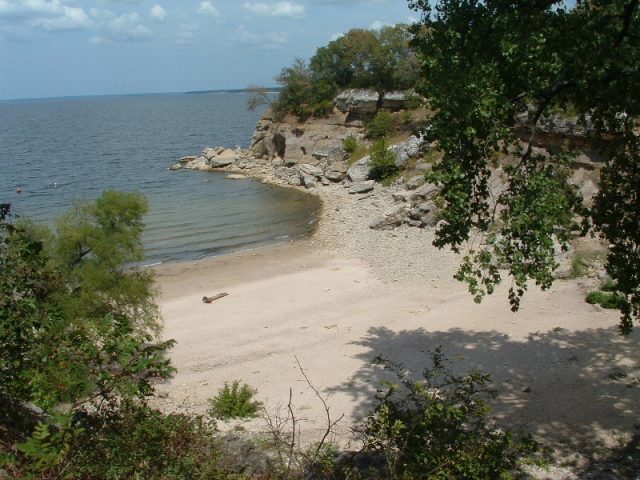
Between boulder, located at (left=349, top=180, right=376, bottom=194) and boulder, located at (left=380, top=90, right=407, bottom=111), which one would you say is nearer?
boulder, located at (left=349, top=180, right=376, bottom=194)

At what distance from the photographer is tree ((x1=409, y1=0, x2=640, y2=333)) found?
8625mm

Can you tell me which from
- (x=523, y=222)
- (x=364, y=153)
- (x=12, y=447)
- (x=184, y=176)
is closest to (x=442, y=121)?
(x=523, y=222)

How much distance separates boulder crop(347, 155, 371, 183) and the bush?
3.98 meters

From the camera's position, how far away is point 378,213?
1339 inches

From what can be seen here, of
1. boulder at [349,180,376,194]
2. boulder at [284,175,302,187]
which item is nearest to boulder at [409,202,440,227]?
boulder at [349,180,376,194]

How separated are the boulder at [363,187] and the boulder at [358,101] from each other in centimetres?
1038

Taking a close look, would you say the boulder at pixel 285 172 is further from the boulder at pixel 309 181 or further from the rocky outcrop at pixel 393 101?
the rocky outcrop at pixel 393 101

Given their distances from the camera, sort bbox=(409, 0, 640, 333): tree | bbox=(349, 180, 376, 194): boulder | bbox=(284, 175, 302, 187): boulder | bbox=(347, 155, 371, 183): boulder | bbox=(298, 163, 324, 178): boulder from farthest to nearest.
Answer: bbox=(284, 175, 302, 187): boulder
bbox=(298, 163, 324, 178): boulder
bbox=(347, 155, 371, 183): boulder
bbox=(349, 180, 376, 194): boulder
bbox=(409, 0, 640, 333): tree

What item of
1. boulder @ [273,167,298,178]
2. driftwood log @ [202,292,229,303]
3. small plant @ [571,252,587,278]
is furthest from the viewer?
boulder @ [273,167,298,178]

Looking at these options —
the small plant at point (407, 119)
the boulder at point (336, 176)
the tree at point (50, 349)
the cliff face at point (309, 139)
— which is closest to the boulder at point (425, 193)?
the boulder at point (336, 176)

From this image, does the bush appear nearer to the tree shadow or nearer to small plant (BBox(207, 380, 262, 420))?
the tree shadow

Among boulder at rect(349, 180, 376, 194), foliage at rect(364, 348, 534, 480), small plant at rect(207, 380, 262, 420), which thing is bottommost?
small plant at rect(207, 380, 262, 420)

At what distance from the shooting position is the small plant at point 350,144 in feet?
152

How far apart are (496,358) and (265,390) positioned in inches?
223
